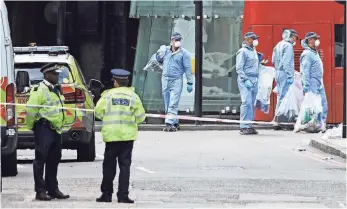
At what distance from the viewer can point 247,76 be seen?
22875 millimetres

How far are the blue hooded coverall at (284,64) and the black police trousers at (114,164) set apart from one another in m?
11.6

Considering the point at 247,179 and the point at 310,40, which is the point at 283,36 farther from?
the point at 247,179

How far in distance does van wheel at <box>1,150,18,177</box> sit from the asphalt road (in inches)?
7.7

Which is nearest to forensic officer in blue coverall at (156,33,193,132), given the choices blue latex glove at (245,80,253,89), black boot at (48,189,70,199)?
blue latex glove at (245,80,253,89)

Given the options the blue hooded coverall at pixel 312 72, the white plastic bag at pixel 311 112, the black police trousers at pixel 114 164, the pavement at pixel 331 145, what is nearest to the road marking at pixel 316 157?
the pavement at pixel 331 145

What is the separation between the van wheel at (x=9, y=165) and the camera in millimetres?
14742

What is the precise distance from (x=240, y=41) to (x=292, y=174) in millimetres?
10360

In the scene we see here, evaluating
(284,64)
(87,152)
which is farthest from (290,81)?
(87,152)

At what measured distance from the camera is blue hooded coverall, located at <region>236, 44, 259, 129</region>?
22703 millimetres

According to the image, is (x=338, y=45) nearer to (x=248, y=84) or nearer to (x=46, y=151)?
(x=248, y=84)

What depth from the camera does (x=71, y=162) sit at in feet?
55.7

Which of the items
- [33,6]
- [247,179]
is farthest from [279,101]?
[247,179]

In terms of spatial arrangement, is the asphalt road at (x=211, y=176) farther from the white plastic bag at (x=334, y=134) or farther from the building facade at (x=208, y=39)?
the building facade at (x=208, y=39)

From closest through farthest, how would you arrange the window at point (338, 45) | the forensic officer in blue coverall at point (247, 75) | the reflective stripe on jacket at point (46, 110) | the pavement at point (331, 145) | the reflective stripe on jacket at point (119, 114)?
the reflective stripe on jacket at point (119, 114), the reflective stripe on jacket at point (46, 110), the pavement at point (331, 145), the forensic officer in blue coverall at point (247, 75), the window at point (338, 45)
